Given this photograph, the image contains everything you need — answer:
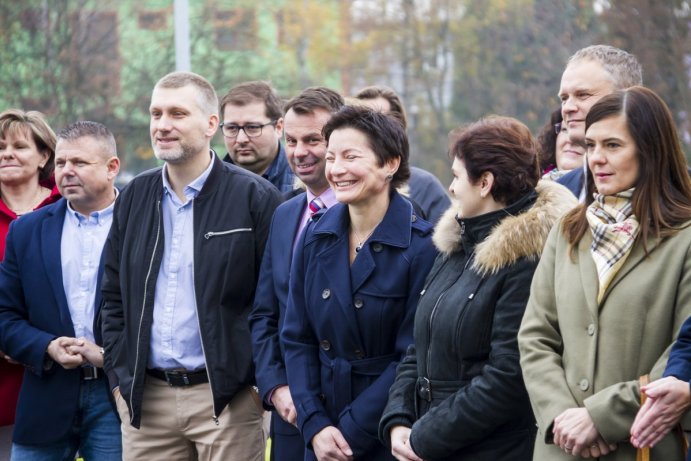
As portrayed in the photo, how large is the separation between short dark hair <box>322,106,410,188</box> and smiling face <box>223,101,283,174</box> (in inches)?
81.8

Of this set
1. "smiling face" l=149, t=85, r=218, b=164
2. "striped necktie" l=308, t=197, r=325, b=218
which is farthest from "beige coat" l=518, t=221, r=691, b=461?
"smiling face" l=149, t=85, r=218, b=164

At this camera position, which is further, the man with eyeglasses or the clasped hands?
the man with eyeglasses

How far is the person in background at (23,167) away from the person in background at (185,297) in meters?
1.17

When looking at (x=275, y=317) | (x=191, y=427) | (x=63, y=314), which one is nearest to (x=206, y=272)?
(x=275, y=317)

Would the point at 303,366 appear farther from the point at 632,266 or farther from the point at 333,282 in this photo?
the point at 632,266

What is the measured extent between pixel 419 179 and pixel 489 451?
3134 mm

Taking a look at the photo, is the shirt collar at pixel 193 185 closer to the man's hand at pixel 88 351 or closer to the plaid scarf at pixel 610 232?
the man's hand at pixel 88 351

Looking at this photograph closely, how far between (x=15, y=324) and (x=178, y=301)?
1.11 meters

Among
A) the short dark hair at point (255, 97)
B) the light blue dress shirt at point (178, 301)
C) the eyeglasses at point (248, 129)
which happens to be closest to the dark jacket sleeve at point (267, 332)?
the light blue dress shirt at point (178, 301)

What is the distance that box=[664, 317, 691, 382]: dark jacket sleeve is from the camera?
12.0 feet

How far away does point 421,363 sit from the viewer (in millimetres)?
4539

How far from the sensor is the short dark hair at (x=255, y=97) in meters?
7.29

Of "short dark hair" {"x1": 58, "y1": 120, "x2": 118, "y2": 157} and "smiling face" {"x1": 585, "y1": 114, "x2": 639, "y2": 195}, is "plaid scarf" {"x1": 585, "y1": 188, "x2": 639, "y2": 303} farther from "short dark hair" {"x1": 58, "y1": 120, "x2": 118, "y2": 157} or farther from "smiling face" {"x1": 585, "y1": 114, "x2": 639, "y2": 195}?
"short dark hair" {"x1": 58, "y1": 120, "x2": 118, "y2": 157}

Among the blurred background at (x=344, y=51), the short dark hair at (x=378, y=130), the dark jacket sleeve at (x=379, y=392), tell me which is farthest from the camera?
the blurred background at (x=344, y=51)
